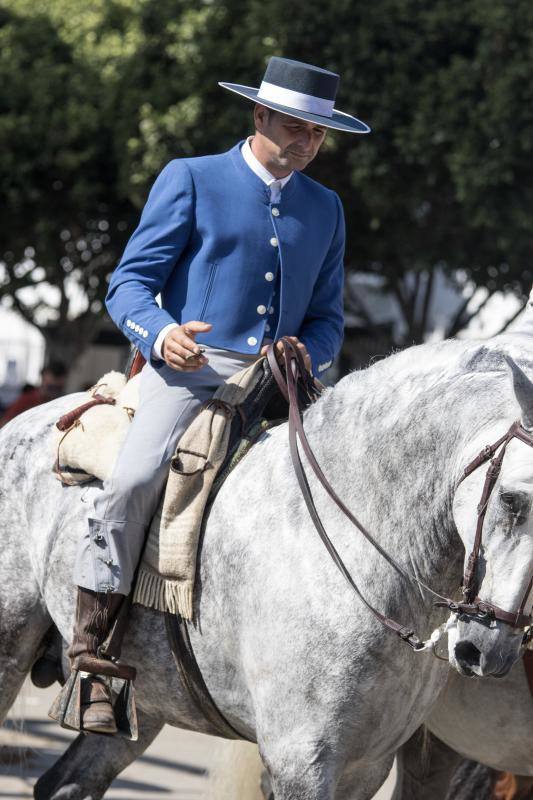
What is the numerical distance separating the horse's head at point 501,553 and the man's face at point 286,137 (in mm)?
1412

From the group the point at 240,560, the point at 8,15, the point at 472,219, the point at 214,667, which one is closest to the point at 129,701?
the point at 214,667

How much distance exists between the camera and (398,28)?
14680 mm

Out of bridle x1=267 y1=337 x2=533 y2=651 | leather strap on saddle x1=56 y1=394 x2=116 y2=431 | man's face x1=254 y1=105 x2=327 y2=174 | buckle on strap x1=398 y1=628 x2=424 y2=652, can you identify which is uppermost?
man's face x1=254 y1=105 x2=327 y2=174

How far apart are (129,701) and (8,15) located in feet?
55.1

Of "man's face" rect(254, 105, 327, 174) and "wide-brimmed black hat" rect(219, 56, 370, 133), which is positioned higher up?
"wide-brimmed black hat" rect(219, 56, 370, 133)

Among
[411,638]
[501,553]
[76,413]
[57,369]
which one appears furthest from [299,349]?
[57,369]

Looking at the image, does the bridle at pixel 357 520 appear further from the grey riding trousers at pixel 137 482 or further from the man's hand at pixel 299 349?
the grey riding trousers at pixel 137 482

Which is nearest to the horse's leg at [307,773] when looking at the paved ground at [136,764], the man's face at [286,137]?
the man's face at [286,137]

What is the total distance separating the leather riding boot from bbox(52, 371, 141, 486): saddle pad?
407mm

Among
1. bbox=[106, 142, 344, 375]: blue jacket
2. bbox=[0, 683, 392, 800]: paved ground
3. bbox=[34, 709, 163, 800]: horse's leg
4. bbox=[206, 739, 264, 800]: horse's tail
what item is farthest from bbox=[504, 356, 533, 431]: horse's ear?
bbox=[0, 683, 392, 800]: paved ground

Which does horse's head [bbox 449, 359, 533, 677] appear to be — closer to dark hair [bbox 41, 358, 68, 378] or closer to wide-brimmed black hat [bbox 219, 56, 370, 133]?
wide-brimmed black hat [bbox 219, 56, 370, 133]

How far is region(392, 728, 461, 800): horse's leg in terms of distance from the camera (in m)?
4.73

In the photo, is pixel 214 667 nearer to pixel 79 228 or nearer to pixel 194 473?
pixel 194 473

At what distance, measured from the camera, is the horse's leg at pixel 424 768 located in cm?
473
